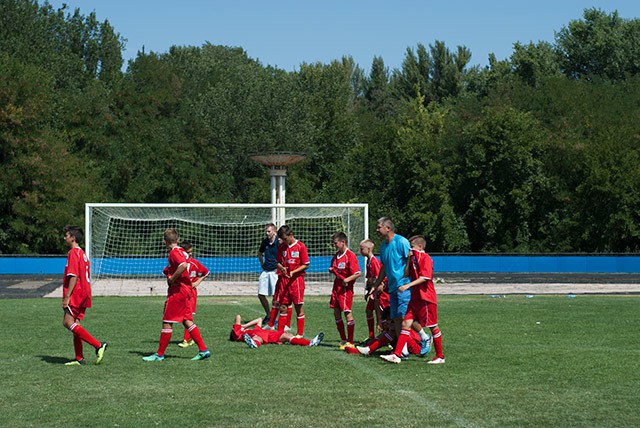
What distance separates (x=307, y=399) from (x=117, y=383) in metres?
2.57

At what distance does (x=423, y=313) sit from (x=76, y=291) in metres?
4.85

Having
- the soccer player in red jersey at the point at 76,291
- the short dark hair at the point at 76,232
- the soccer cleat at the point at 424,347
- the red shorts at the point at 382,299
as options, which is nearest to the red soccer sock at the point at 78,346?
the soccer player in red jersey at the point at 76,291

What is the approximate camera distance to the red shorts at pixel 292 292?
51.5ft

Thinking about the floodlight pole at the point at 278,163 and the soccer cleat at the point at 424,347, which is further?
the floodlight pole at the point at 278,163

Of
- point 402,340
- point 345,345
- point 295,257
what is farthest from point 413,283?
point 295,257

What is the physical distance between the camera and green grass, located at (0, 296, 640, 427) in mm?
9172

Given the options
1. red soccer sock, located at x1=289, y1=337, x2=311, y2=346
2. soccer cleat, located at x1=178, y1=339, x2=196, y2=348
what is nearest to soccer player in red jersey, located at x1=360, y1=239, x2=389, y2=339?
red soccer sock, located at x1=289, y1=337, x2=311, y2=346

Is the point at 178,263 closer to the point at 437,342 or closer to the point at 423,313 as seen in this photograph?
the point at 423,313

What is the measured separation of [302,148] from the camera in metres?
64.1

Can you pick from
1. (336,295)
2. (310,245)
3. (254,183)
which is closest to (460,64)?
(254,183)

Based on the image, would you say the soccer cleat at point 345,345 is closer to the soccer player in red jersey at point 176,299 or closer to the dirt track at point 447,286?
the soccer player in red jersey at point 176,299

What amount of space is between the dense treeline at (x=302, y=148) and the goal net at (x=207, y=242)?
42.0 feet

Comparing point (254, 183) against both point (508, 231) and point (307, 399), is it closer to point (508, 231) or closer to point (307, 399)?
point (508, 231)

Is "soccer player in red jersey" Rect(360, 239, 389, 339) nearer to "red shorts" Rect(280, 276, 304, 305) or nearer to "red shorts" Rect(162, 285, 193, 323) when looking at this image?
"red shorts" Rect(280, 276, 304, 305)
